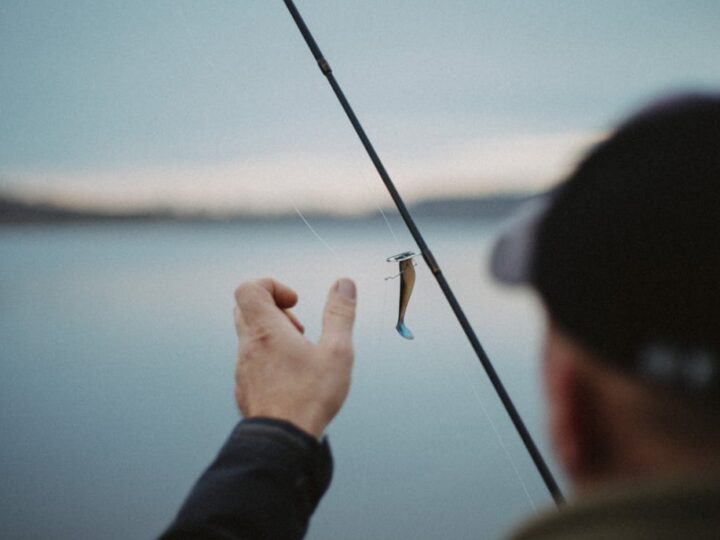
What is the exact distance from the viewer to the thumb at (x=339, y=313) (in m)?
0.74

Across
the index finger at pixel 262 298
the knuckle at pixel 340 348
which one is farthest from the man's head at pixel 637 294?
the index finger at pixel 262 298

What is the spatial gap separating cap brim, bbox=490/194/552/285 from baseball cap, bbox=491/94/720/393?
2 cm

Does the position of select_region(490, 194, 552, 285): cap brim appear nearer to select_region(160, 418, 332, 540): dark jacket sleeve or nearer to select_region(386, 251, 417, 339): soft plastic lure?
select_region(160, 418, 332, 540): dark jacket sleeve

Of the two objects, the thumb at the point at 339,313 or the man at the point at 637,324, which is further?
the thumb at the point at 339,313

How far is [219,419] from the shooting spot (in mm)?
6203

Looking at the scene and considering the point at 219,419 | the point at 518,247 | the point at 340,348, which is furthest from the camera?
the point at 219,419

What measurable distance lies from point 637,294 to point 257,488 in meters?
0.43

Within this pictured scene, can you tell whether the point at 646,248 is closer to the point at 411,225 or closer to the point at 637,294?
the point at 637,294

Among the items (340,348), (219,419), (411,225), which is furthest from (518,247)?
(219,419)

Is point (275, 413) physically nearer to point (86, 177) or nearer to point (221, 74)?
point (221, 74)

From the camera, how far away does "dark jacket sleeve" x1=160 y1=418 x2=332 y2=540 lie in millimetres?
597

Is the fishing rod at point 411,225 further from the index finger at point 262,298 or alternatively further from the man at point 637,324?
the man at point 637,324

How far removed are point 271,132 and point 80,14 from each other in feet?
Result: 6.71

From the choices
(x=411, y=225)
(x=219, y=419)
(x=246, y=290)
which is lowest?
(x=219, y=419)
